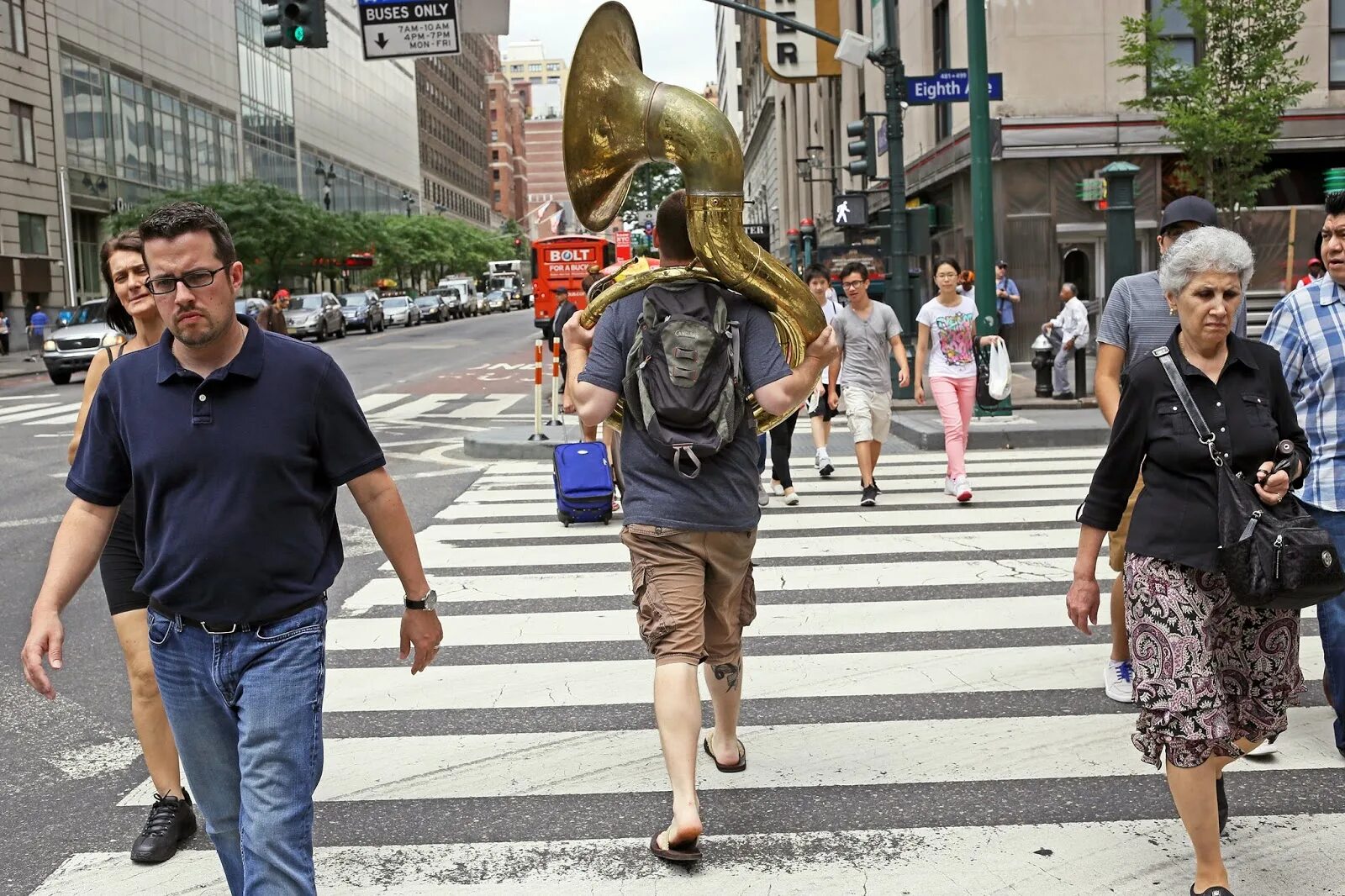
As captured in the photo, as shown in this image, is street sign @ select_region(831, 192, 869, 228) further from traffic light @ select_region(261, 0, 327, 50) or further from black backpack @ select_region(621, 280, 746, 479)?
black backpack @ select_region(621, 280, 746, 479)

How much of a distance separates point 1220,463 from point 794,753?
2.07m

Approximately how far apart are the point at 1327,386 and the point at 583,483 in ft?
20.4

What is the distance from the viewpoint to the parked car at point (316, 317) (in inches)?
1705

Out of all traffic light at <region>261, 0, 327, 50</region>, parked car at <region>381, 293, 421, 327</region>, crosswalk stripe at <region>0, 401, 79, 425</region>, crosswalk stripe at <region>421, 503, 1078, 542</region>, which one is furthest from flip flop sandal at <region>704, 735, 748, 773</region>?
parked car at <region>381, 293, 421, 327</region>

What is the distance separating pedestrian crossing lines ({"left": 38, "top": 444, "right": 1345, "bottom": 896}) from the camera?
4.07 m

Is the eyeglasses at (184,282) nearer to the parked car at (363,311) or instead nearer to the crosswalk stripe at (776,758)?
the crosswalk stripe at (776,758)

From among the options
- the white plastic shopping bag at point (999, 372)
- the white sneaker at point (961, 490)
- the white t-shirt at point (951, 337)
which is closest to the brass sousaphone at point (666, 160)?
the white t-shirt at point (951, 337)

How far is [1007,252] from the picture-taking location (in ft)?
86.2

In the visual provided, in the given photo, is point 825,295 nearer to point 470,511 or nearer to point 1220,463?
point 470,511

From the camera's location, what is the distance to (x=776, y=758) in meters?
5.07

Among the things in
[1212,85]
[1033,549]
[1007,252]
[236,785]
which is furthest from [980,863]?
[1007,252]

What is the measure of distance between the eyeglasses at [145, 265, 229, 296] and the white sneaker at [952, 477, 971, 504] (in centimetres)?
826

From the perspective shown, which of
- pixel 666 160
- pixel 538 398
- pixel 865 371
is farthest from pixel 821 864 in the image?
pixel 538 398

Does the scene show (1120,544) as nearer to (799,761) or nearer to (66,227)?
(799,761)
